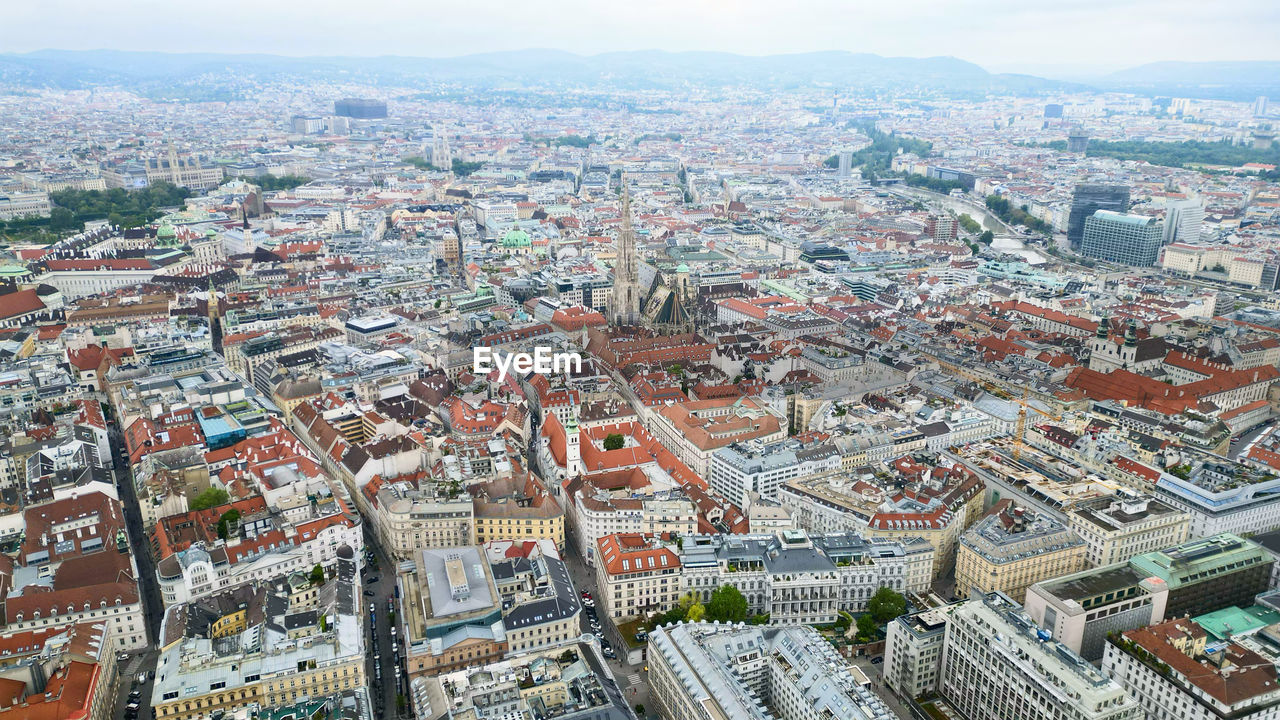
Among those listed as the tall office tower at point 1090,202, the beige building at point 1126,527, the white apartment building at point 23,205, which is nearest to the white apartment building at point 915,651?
the beige building at point 1126,527

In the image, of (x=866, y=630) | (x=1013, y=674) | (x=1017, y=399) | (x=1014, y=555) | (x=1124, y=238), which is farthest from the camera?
(x=1124, y=238)

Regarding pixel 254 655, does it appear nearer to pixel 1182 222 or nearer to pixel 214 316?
pixel 214 316

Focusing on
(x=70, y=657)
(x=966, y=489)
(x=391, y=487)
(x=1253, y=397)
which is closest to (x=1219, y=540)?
(x=966, y=489)

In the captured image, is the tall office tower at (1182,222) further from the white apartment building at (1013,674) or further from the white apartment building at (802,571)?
the white apartment building at (1013,674)

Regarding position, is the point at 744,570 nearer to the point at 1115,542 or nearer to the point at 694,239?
the point at 1115,542

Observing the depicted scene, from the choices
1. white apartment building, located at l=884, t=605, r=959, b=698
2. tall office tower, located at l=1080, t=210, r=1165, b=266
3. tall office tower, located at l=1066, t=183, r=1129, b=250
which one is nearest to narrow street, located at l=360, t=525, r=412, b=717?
white apartment building, located at l=884, t=605, r=959, b=698

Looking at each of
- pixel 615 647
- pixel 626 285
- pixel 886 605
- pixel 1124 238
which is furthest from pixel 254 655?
pixel 1124 238
